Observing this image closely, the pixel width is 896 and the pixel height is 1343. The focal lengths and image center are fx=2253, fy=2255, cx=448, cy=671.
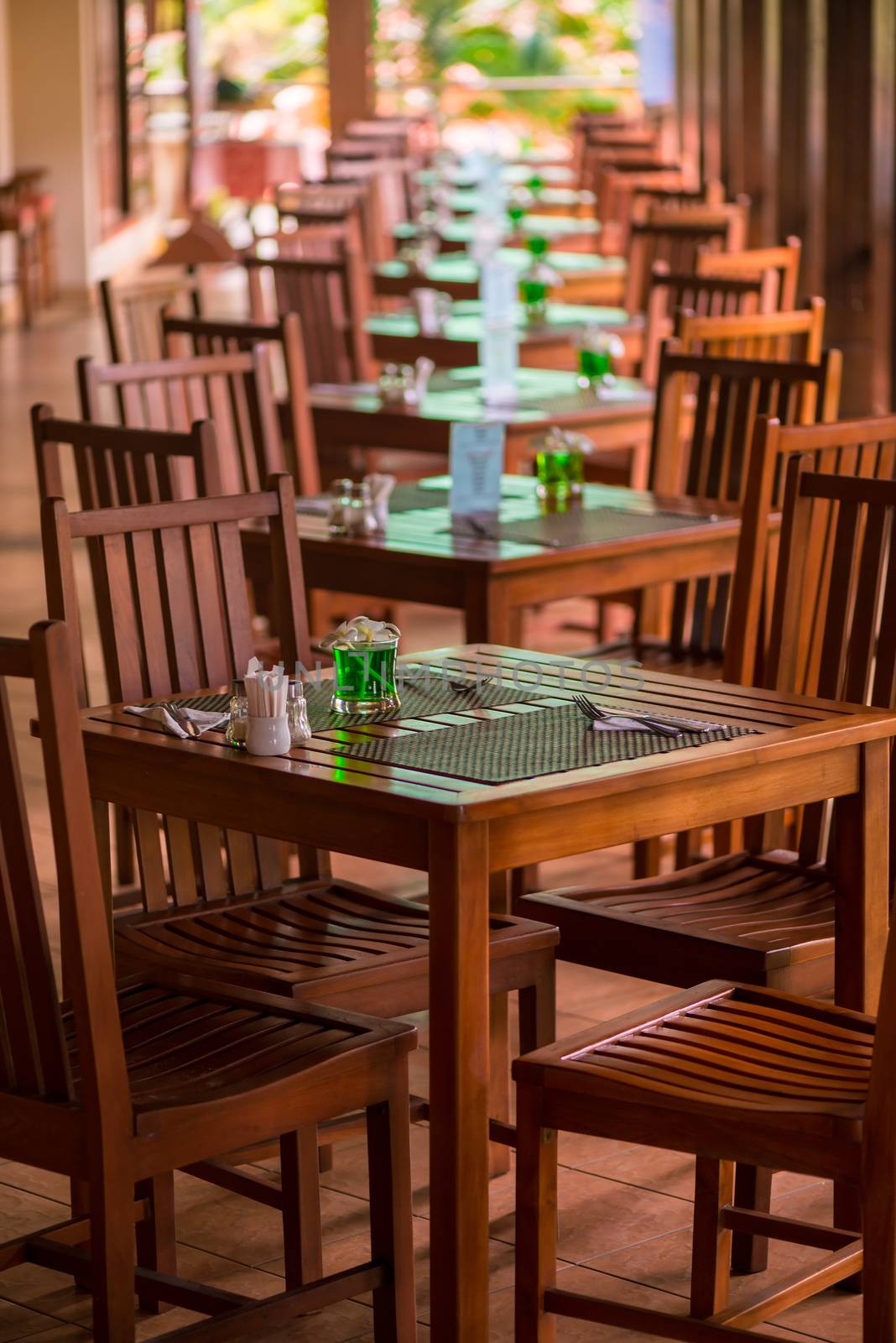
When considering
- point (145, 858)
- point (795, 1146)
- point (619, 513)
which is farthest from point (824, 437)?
point (795, 1146)

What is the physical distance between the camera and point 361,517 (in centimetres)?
397

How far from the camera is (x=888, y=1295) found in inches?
85.9

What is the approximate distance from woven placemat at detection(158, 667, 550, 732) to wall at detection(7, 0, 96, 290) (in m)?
15.0

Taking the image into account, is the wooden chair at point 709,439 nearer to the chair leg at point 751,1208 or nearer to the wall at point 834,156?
the chair leg at point 751,1208

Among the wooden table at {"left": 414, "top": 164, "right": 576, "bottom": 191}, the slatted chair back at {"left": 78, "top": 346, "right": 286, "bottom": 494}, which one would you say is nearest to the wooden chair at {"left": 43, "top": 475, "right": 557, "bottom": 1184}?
the slatted chair back at {"left": 78, "top": 346, "right": 286, "bottom": 494}

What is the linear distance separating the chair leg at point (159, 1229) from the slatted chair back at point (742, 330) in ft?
8.17

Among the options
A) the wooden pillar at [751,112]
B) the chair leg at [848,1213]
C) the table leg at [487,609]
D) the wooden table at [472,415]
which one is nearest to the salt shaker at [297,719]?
the chair leg at [848,1213]

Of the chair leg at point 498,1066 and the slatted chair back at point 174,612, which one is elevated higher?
the slatted chair back at point 174,612

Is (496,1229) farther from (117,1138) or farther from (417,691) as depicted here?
(117,1138)

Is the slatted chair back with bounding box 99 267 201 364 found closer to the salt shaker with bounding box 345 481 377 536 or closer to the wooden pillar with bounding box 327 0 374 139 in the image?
the salt shaker with bounding box 345 481 377 536

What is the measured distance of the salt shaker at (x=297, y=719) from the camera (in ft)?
8.54

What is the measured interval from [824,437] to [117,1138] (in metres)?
1.71

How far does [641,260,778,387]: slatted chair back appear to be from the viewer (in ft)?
18.4

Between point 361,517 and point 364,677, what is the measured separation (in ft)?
4.10
